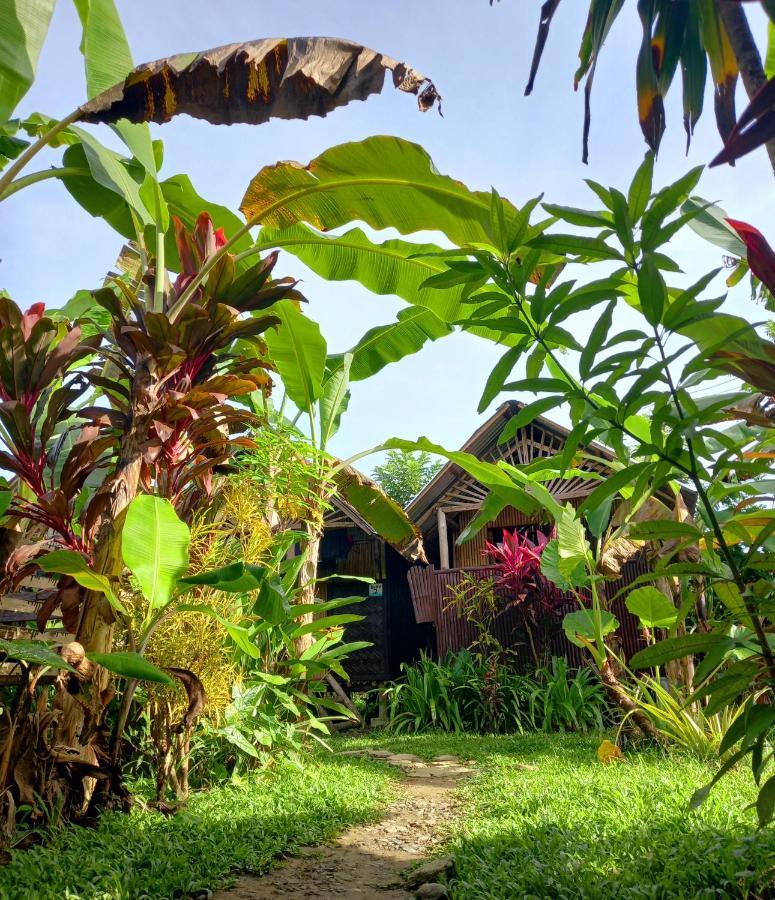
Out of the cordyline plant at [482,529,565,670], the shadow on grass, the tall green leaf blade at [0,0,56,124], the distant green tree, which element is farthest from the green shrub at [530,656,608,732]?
the distant green tree

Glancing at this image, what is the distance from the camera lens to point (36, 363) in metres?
3.60

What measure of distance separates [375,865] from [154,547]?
1874mm

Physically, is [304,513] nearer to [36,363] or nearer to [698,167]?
[36,363]

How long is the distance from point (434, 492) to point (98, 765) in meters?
8.28

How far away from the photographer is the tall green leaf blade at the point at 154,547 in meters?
2.88

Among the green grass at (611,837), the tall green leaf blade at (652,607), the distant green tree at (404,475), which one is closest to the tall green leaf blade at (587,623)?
the tall green leaf blade at (652,607)

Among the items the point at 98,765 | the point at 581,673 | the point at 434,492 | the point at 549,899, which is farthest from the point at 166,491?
the point at 434,492

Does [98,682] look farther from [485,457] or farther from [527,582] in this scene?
[485,457]

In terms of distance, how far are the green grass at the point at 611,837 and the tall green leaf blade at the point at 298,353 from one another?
338cm

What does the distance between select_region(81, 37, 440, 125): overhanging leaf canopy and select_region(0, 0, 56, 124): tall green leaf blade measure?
0.32m

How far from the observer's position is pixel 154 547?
296cm

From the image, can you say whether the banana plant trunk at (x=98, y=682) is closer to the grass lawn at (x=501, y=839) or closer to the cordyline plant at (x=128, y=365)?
the cordyline plant at (x=128, y=365)

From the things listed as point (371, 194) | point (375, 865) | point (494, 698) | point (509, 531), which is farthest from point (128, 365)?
point (509, 531)

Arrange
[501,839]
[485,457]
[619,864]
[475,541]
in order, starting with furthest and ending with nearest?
[475,541]
[485,457]
[501,839]
[619,864]
